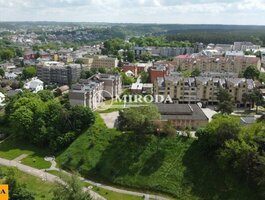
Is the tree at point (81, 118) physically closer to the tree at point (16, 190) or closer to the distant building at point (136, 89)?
the tree at point (16, 190)

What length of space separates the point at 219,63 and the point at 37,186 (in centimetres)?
5340

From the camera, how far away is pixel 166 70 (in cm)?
6694

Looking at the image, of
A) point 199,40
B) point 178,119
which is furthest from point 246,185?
point 199,40

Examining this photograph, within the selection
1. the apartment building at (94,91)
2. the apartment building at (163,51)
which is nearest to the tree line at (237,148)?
the apartment building at (94,91)

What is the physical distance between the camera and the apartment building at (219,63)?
73.6 m

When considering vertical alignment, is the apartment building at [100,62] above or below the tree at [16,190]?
above

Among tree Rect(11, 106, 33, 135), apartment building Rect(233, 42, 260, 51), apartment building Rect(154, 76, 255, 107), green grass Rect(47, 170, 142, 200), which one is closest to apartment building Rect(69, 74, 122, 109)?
tree Rect(11, 106, 33, 135)

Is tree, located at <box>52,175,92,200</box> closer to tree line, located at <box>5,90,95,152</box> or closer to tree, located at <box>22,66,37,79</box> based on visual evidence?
tree line, located at <box>5,90,95,152</box>

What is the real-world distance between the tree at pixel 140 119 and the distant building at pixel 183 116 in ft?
14.2

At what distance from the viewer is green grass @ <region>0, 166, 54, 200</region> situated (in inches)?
1167

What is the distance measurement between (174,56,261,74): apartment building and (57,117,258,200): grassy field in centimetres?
4205

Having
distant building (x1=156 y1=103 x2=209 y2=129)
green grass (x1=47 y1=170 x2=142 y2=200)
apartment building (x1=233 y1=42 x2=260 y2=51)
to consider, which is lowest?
green grass (x1=47 y1=170 x2=142 y2=200)

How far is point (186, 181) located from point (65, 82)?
45270mm

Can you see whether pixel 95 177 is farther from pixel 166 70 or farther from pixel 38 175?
pixel 166 70
